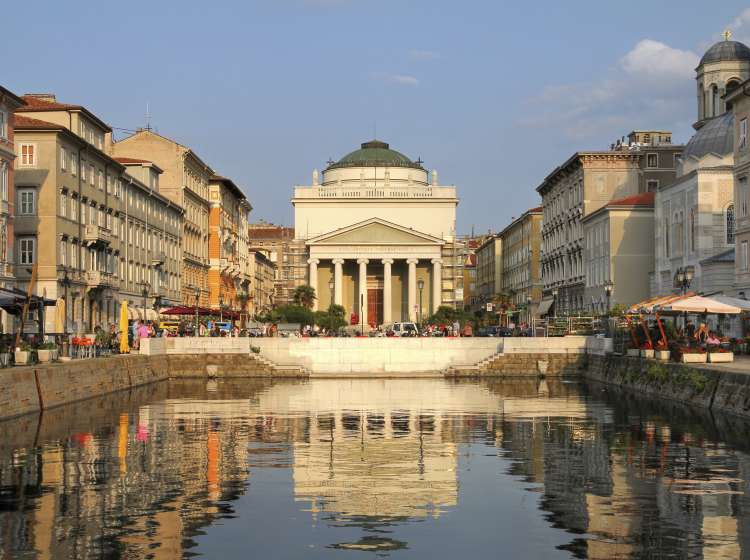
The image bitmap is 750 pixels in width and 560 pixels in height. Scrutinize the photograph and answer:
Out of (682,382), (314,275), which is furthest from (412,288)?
(682,382)

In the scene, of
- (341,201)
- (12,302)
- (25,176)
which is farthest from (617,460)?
(341,201)

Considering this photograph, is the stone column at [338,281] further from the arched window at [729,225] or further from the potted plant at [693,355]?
the potted plant at [693,355]

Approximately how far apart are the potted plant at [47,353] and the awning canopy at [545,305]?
7667 cm

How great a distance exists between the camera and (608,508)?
808 inches

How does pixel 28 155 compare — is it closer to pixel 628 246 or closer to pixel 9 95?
pixel 9 95

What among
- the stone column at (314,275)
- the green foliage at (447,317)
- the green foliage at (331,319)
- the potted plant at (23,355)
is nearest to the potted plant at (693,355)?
the potted plant at (23,355)

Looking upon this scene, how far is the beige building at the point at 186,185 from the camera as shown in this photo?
10312 cm

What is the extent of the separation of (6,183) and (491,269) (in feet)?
429

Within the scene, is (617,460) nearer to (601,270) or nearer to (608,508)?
(608,508)

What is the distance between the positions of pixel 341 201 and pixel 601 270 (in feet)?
190

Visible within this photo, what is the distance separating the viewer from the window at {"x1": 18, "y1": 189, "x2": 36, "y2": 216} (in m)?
65.6

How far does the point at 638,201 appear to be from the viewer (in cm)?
9294

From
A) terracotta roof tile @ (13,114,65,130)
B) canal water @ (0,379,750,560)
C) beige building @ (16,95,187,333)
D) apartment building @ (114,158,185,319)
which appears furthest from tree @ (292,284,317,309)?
canal water @ (0,379,750,560)

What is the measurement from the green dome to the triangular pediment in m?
18.8
